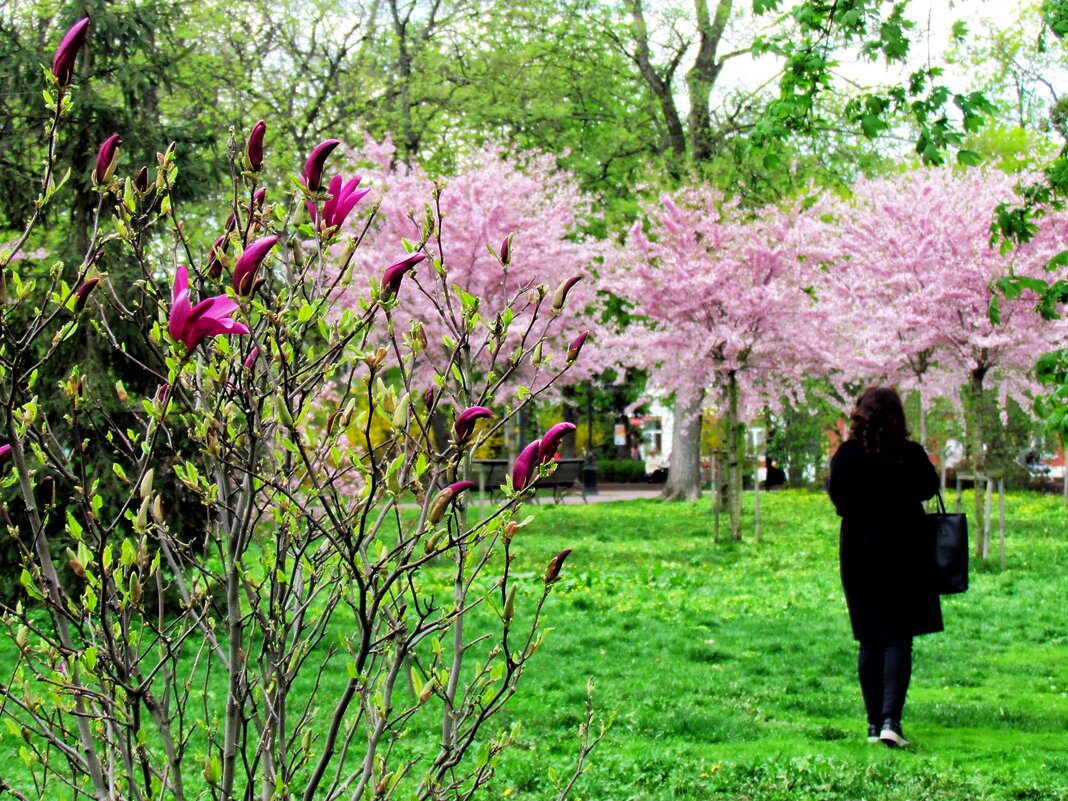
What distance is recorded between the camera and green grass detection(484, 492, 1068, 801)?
5070 mm

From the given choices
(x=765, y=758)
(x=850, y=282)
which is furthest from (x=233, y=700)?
(x=850, y=282)

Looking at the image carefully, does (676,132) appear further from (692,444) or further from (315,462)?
(315,462)

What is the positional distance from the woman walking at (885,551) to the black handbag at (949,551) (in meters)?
0.05

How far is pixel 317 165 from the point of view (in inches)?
79.7

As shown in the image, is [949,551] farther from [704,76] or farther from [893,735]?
[704,76]

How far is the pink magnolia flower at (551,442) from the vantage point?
1870mm

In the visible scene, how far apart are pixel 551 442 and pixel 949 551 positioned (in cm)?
424

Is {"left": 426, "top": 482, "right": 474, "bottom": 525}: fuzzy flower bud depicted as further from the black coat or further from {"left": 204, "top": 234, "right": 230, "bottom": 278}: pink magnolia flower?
the black coat

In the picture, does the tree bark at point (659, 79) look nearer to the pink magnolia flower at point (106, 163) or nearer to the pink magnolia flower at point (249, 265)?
the pink magnolia flower at point (106, 163)

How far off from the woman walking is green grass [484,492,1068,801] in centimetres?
34

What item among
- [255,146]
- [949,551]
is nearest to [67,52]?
[255,146]

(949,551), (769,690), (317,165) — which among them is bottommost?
(769,690)

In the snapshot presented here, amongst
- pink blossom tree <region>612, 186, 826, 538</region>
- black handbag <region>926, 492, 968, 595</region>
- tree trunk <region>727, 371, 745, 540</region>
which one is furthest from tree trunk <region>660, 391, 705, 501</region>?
Answer: black handbag <region>926, 492, 968, 595</region>

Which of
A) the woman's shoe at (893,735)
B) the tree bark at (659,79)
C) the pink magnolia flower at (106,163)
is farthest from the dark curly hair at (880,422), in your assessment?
the tree bark at (659,79)
